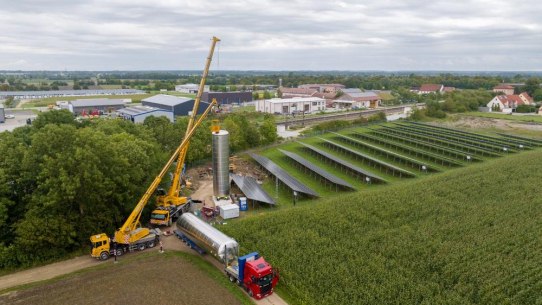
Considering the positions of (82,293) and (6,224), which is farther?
(6,224)

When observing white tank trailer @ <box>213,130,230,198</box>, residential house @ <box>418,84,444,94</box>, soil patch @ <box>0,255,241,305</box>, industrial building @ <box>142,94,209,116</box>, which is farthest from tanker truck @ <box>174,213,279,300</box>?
residential house @ <box>418,84,444,94</box>

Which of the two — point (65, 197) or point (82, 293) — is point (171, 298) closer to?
point (82, 293)

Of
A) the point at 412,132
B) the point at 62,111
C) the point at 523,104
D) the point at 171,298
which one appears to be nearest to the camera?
the point at 171,298

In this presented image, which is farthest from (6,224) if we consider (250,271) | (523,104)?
(523,104)

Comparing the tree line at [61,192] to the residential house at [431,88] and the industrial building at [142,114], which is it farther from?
the residential house at [431,88]

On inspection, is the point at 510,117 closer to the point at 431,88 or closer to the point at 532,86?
the point at 532,86

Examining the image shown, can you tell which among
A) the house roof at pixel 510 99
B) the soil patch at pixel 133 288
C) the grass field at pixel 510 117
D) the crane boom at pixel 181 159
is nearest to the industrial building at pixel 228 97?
the grass field at pixel 510 117
